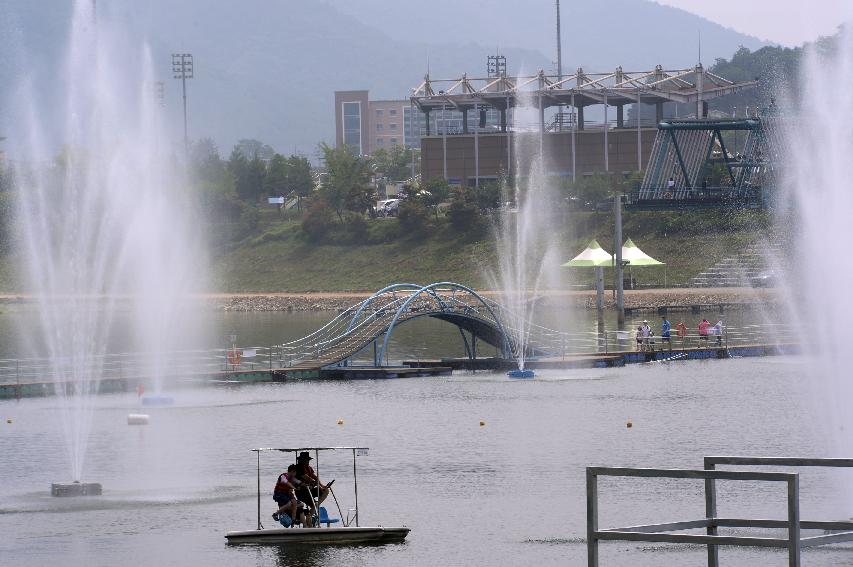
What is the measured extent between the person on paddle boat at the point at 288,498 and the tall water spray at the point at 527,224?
77.6 metres

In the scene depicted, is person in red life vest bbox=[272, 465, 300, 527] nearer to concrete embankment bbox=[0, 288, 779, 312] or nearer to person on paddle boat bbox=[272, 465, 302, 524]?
person on paddle boat bbox=[272, 465, 302, 524]

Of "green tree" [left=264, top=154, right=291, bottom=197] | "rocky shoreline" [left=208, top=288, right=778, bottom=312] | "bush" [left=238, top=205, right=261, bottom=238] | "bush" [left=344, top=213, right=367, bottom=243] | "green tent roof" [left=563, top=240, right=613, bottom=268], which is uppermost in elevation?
"green tree" [left=264, top=154, right=291, bottom=197]

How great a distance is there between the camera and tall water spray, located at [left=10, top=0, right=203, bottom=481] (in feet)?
164

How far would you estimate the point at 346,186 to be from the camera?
15938cm

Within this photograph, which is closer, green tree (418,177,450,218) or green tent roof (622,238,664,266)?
A: green tent roof (622,238,664,266)

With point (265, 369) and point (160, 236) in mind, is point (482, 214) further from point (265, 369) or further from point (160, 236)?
point (265, 369)

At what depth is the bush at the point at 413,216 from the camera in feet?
479

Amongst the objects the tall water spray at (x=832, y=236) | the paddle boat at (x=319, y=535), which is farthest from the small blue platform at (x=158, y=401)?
the paddle boat at (x=319, y=535)

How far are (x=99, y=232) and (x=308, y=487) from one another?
83954 mm

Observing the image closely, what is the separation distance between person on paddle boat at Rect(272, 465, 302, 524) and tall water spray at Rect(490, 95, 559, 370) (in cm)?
7761

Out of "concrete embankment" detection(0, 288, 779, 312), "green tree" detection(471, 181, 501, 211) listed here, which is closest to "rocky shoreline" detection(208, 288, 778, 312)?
"concrete embankment" detection(0, 288, 779, 312)

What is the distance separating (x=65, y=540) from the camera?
33781mm

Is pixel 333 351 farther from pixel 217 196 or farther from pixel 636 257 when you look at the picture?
pixel 217 196

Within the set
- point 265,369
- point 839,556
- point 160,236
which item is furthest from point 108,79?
point 160,236
